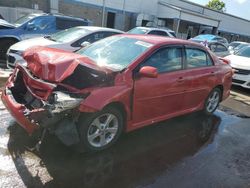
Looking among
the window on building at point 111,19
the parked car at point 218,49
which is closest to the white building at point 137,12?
the window on building at point 111,19

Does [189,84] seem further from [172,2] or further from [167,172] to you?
[172,2]

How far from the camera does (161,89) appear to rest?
4.72 meters

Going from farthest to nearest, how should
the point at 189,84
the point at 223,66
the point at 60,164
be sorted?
the point at 223,66 < the point at 189,84 < the point at 60,164

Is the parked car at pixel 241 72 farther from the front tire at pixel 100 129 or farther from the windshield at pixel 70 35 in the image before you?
the front tire at pixel 100 129

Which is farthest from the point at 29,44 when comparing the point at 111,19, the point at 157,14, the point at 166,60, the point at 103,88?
the point at 157,14

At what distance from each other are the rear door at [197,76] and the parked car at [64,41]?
3511 millimetres

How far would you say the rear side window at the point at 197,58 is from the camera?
5.43 m

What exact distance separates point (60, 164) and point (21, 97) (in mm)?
1258

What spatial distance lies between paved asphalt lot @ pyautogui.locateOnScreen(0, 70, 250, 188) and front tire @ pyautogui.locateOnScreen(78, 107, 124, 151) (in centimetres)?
15

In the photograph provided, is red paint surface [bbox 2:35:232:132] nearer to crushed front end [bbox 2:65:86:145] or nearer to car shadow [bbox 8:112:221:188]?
crushed front end [bbox 2:65:86:145]

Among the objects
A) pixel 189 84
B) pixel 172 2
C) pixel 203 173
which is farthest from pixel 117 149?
pixel 172 2

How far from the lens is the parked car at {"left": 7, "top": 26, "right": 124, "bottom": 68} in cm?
792

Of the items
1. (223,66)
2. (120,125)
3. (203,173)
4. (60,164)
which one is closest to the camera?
(60,164)

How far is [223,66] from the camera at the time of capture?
652cm
